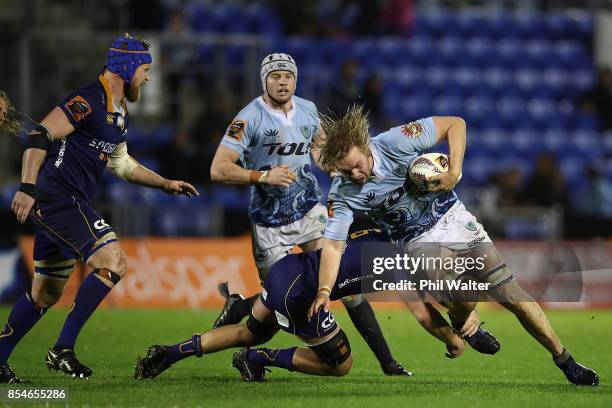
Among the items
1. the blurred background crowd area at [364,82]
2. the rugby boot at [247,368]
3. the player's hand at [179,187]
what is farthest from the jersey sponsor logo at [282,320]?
the blurred background crowd area at [364,82]

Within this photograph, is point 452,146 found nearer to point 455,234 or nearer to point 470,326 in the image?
point 455,234

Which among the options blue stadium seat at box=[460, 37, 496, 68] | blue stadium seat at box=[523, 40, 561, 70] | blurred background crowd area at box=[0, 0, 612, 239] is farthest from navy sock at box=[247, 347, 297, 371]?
blue stadium seat at box=[523, 40, 561, 70]

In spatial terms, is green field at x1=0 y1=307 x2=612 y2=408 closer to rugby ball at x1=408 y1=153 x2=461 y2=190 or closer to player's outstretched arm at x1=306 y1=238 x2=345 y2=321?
player's outstretched arm at x1=306 y1=238 x2=345 y2=321

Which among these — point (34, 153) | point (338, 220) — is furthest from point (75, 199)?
point (338, 220)

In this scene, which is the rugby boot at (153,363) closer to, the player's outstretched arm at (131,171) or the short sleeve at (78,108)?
the player's outstretched arm at (131,171)

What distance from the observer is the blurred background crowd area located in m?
17.4

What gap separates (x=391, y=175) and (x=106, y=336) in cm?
475

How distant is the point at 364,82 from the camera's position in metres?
19.7

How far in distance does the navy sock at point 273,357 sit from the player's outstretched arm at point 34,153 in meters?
1.90

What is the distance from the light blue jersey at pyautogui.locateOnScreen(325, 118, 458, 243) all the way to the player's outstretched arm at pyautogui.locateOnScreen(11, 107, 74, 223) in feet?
6.49

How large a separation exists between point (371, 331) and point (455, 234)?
3.74ft

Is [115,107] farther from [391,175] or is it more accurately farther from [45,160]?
[391,175]

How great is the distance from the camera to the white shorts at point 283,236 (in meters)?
8.95

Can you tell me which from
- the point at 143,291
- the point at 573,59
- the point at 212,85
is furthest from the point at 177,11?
the point at 573,59
